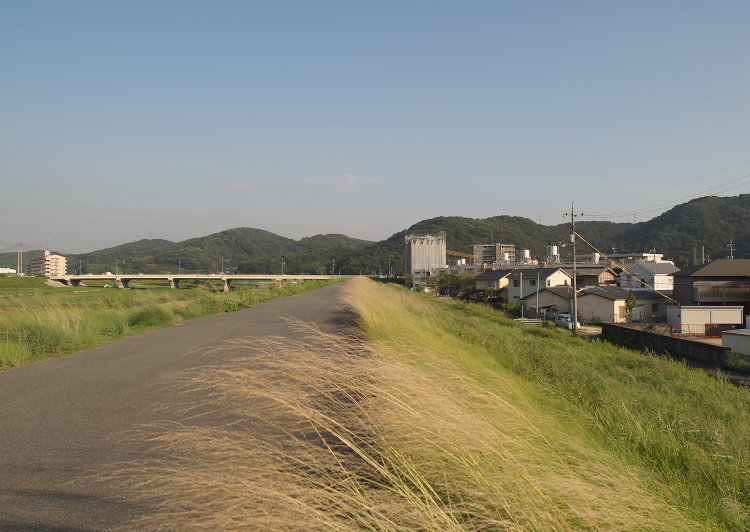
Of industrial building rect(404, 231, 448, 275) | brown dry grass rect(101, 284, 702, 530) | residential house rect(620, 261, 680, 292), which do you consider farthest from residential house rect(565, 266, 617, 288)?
industrial building rect(404, 231, 448, 275)

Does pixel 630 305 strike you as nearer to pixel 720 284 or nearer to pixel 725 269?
pixel 720 284

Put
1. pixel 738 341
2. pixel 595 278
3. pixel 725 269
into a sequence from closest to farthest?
pixel 738 341, pixel 725 269, pixel 595 278

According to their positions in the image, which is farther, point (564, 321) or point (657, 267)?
point (657, 267)

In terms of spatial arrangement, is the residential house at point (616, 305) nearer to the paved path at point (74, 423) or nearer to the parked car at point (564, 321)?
the parked car at point (564, 321)

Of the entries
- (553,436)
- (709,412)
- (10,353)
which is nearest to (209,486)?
(553,436)

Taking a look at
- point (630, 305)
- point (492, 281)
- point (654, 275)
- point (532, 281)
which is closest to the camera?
point (630, 305)

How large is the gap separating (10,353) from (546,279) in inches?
1963

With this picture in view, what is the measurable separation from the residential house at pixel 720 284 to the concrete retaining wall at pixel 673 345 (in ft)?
35.4

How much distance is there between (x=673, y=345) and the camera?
22.2 m

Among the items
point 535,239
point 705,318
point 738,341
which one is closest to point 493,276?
point 705,318

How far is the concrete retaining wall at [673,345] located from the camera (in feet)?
64.6

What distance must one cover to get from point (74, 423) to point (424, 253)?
396ft

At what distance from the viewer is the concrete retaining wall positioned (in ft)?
64.6

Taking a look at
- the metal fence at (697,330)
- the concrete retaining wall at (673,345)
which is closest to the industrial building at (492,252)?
the metal fence at (697,330)
